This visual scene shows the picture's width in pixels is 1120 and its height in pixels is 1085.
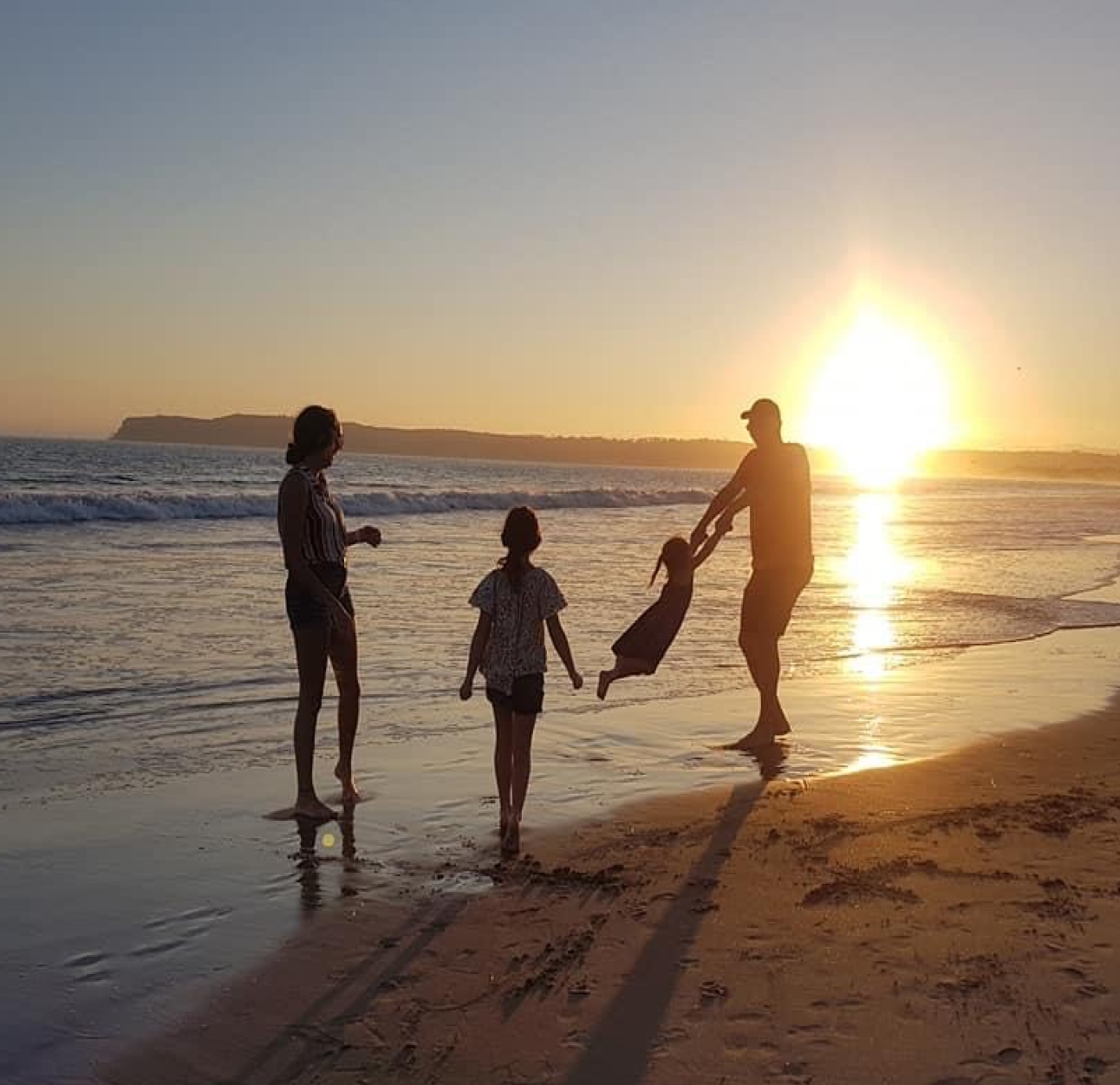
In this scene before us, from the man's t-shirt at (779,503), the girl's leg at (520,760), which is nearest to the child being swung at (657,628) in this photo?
the man's t-shirt at (779,503)

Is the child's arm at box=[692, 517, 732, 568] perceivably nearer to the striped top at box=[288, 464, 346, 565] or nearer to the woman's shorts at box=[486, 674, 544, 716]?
the woman's shorts at box=[486, 674, 544, 716]

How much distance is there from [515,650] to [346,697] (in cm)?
129

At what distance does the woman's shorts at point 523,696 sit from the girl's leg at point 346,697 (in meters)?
0.99

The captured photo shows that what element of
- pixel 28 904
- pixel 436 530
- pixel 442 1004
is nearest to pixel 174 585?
pixel 28 904

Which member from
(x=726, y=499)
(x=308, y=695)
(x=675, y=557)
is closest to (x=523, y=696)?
(x=308, y=695)

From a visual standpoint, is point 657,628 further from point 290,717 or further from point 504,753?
point 290,717

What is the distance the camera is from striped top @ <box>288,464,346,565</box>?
20.7ft

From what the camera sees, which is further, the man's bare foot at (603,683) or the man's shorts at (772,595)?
the man's shorts at (772,595)

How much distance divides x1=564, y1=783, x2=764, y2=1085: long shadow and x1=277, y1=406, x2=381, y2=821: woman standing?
197 centimetres

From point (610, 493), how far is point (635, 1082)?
176 feet

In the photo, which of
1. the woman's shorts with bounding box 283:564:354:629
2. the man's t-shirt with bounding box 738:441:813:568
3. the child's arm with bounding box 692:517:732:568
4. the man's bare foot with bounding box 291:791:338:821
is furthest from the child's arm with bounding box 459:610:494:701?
the man's t-shirt with bounding box 738:441:813:568

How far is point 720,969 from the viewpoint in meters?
4.29

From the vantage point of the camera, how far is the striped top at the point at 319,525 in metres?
6.32

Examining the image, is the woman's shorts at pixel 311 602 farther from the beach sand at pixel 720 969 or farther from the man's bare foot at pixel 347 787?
the beach sand at pixel 720 969
